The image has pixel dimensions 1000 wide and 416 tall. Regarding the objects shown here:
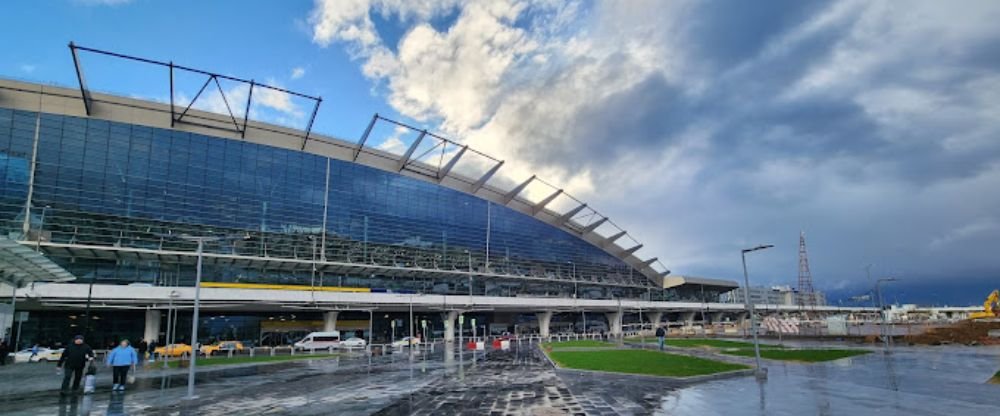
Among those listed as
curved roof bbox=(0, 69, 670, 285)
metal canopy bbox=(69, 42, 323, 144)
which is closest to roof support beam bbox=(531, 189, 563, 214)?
curved roof bbox=(0, 69, 670, 285)

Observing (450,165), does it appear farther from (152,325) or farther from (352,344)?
(152,325)

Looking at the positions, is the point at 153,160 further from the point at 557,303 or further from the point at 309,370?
the point at 557,303

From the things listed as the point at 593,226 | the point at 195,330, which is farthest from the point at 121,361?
the point at 593,226

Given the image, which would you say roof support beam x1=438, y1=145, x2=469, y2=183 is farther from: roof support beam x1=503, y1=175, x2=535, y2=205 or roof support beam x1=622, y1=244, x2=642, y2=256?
roof support beam x1=622, y1=244, x2=642, y2=256

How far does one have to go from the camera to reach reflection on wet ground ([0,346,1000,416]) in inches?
551

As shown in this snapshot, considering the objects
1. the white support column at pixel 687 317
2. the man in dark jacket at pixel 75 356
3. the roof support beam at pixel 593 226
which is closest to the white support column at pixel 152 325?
the man in dark jacket at pixel 75 356

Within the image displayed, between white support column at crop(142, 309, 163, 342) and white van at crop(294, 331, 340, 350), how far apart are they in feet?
42.6

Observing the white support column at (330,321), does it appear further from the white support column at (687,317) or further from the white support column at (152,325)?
the white support column at (687,317)

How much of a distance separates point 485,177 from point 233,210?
3485 centimetres

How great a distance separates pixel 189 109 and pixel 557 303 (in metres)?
53.3

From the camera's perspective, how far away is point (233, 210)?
192ft

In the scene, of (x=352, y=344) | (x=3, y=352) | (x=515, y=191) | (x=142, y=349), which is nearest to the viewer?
(x=3, y=352)

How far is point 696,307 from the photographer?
340ft

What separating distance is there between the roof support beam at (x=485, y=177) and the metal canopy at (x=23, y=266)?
54630mm
